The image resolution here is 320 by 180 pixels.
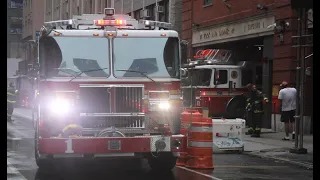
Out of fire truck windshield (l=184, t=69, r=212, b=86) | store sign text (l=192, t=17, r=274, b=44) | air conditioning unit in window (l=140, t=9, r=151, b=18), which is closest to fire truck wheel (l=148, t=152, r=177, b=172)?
store sign text (l=192, t=17, r=274, b=44)

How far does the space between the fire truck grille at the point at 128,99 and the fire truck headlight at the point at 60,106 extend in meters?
0.87

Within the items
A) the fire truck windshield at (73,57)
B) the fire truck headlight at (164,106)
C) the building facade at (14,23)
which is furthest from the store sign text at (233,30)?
the building facade at (14,23)

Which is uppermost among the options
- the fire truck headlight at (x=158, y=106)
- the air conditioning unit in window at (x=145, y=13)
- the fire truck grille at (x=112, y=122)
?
the air conditioning unit in window at (x=145, y=13)

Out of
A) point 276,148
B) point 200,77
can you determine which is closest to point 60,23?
Result: point 276,148

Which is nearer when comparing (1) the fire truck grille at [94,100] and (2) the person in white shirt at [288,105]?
(1) the fire truck grille at [94,100]

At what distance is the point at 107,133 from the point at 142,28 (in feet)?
7.62

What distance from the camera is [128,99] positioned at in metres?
11.1

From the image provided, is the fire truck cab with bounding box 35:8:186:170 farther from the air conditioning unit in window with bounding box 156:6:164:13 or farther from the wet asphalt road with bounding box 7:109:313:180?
the air conditioning unit in window with bounding box 156:6:164:13

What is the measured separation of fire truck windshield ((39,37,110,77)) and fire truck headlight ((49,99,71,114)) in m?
0.52

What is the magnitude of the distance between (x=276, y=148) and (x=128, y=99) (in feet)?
21.8

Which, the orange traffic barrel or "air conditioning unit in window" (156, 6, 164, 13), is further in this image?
"air conditioning unit in window" (156, 6, 164, 13)

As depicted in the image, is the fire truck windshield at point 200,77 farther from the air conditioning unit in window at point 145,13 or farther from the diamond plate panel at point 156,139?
the diamond plate panel at point 156,139

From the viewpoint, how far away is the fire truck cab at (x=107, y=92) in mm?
10649

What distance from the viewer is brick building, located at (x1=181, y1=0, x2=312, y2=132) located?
20953mm
